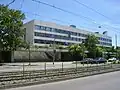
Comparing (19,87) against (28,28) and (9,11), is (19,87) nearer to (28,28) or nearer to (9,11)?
(9,11)

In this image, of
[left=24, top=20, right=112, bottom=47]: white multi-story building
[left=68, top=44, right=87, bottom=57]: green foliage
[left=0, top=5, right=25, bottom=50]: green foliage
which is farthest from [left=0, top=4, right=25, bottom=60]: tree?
[left=24, top=20, right=112, bottom=47]: white multi-story building

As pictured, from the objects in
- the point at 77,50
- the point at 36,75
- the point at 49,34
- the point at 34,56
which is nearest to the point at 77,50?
the point at 77,50

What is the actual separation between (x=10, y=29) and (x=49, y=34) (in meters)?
50.0

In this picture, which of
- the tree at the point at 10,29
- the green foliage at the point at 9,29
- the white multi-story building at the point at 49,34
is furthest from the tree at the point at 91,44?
the green foliage at the point at 9,29

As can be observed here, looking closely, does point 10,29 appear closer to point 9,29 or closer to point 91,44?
point 9,29

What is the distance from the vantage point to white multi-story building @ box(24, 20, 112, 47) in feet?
303

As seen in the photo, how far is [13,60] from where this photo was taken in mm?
61250

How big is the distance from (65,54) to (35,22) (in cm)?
1750

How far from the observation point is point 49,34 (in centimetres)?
9875

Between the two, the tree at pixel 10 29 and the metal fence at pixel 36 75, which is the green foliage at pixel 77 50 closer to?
the tree at pixel 10 29

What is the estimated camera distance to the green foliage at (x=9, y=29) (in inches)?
1911

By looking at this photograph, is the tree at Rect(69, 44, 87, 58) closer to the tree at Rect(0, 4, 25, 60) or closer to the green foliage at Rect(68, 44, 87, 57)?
the green foliage at Rect(68, 44, 87, 57)

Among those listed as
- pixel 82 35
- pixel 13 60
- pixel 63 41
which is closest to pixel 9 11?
pixel 13 60

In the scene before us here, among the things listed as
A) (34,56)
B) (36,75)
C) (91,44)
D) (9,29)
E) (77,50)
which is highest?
(9,29)
